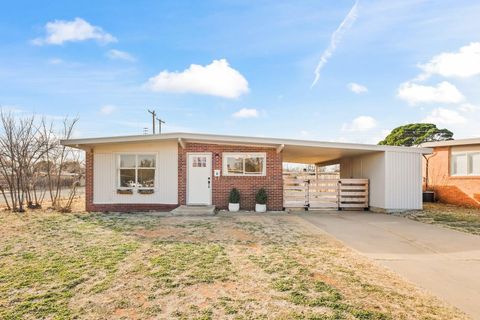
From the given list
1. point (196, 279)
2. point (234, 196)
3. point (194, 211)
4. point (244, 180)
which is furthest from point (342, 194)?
point (196, 279)

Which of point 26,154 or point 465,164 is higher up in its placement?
point 26,154

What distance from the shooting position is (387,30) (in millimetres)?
10391

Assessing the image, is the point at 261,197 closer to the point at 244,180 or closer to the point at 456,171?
the point at 244,180

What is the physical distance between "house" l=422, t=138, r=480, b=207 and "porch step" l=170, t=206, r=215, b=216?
11481 millimetres

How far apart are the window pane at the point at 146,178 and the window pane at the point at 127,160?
1.41 feet

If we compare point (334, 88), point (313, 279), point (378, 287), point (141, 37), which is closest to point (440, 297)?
point (378, 287)

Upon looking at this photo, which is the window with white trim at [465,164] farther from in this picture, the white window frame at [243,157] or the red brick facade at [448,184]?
the white window frame at [243,157]

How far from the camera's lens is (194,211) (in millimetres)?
10172

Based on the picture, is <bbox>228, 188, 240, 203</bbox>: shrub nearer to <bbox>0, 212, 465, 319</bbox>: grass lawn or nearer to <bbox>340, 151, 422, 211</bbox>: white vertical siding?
<bbox>0, 212, 465, 319</bbox>: grass lawn

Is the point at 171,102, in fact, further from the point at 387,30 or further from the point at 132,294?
the point at 132,294

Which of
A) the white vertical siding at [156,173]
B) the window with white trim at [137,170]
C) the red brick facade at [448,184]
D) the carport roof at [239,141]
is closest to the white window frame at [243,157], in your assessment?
the carport roof at [239,141]

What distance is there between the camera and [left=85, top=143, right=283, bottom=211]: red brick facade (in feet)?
36.7

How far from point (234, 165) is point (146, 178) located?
11.3 ft

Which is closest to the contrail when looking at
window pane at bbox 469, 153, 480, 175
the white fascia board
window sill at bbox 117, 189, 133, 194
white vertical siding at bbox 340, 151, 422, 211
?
the white fascia board
